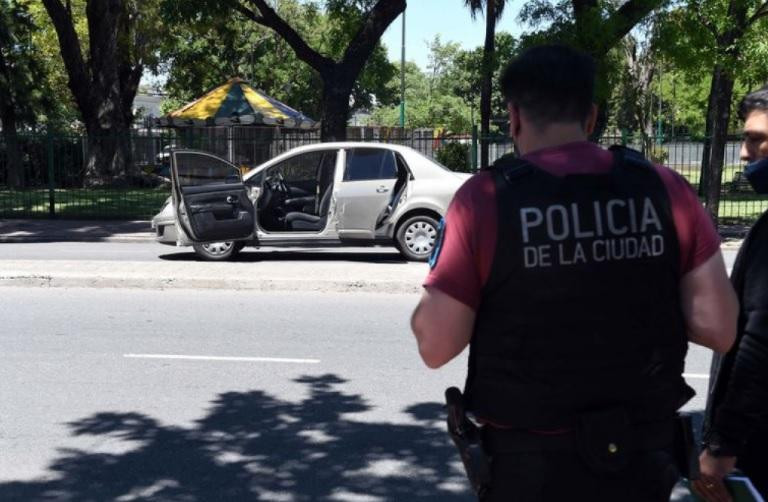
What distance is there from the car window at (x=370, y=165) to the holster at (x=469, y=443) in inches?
421

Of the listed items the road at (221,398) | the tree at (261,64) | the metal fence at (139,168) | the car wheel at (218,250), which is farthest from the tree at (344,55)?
the tree at (261,64)

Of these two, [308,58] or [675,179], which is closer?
[675,179]

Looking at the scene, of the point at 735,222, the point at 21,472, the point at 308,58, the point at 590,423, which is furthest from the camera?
the point at 308,58

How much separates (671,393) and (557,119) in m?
0.74

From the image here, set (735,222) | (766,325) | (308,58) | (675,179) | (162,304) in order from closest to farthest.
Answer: (675,179), (766,325), (162,304), (735,222), (308,58)

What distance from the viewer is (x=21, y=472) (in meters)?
5.34

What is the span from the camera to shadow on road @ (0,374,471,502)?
506cm

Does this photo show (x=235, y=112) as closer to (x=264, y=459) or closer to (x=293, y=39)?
(x=293, y=39)

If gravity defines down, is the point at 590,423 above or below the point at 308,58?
below

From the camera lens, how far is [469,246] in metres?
2.41

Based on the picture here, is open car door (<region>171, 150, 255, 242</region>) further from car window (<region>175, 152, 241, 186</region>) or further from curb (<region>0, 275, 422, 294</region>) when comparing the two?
curb (<region>0, 275, 422, 294</region>)

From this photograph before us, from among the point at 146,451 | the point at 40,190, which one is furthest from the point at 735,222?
the point at 146,451

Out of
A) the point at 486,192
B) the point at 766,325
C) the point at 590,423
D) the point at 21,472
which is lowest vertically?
the point at 21,472

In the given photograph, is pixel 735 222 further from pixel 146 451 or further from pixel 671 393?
pixel 671 393
